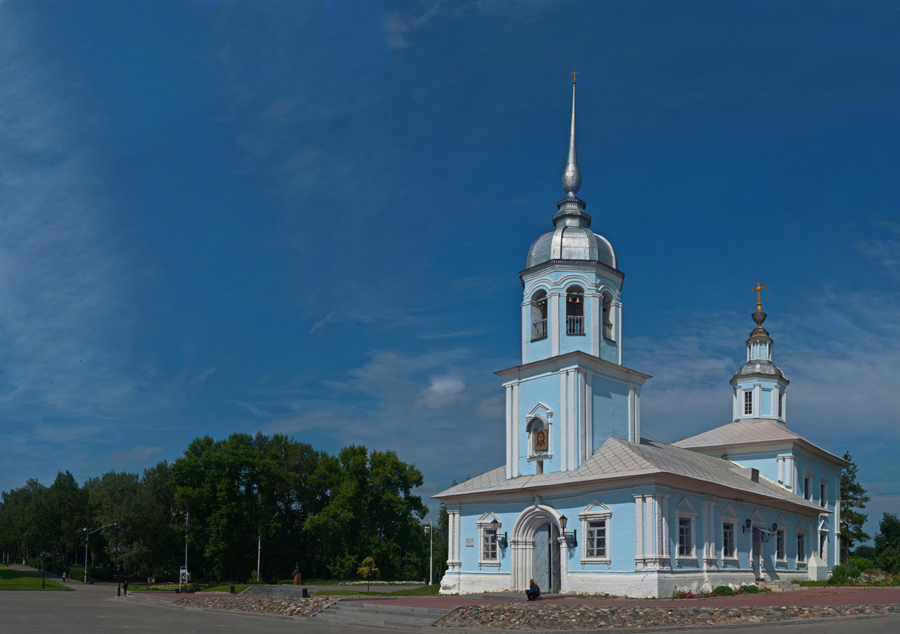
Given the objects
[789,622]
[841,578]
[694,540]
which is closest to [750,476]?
[841,578]

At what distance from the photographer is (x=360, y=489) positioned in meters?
52.9

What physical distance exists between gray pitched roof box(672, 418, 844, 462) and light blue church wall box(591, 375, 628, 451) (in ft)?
32.2

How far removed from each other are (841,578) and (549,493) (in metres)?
15.2

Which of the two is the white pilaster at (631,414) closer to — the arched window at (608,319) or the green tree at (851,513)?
the arched window at (608,319)

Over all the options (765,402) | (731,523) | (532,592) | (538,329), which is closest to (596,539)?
(532,592)

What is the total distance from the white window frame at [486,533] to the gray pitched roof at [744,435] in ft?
43.1

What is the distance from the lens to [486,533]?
96.2 ft

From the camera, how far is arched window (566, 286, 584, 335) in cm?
2953

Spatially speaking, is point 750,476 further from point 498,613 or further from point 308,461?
point 308,461

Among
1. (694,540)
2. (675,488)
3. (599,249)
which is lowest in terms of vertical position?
(694,540)

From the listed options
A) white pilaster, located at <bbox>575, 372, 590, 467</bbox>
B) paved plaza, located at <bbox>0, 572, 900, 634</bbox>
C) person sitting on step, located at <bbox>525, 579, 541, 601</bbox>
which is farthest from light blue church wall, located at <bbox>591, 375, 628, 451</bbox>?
paved plaza, located at <bbox>0, 572, 900, 634</bbox>

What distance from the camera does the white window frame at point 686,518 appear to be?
25.4 meters

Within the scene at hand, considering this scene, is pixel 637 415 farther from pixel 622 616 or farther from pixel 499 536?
pixel 622 616

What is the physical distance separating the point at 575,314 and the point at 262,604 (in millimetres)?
15142
